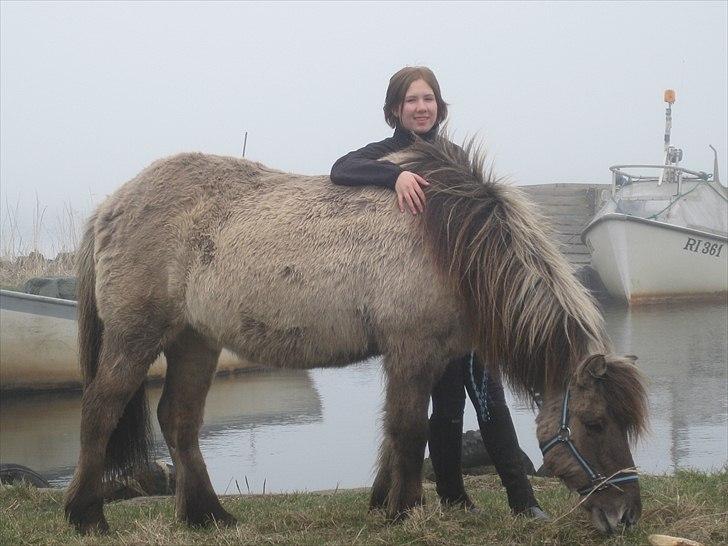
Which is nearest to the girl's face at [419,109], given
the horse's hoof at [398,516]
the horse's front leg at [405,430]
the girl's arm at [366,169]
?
the girl's arm at [366,169]

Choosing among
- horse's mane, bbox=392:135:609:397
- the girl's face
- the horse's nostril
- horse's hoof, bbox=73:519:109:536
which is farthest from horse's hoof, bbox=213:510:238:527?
the girl's face

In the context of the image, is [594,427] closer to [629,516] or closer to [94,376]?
[629,516]

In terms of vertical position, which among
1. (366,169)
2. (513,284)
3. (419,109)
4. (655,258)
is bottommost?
(655,258)

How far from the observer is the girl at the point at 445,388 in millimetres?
4453

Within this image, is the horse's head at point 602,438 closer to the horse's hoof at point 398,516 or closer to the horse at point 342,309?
the horse at point 342,309

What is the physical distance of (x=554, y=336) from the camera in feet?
12.9

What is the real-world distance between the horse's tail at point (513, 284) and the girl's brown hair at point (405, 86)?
0.59 meters

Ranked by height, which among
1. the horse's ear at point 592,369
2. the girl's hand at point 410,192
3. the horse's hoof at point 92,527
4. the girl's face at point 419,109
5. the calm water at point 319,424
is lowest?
the calm water at point 319,424

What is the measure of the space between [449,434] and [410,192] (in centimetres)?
131

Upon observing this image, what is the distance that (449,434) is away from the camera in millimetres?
4676

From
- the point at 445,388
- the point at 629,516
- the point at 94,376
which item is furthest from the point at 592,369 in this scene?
the point at 94,376

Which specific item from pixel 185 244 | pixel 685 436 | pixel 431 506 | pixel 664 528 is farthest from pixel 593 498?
pixel 685 436

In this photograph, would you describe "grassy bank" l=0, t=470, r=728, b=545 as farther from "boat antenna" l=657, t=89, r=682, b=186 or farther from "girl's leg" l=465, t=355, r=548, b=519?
"boat antenna" l=657, t=89, r=682, b=186

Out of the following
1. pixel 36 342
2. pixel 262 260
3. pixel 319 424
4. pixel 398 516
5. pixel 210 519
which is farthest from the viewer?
pixel 36 342
